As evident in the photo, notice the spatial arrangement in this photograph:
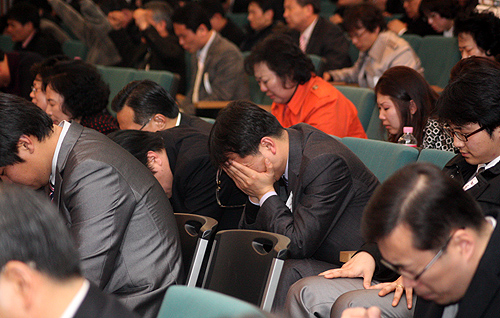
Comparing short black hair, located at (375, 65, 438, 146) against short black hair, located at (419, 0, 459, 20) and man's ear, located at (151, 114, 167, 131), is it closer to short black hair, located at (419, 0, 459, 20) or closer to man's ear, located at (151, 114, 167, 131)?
man's ear, located at (151, 114, 167, 131)

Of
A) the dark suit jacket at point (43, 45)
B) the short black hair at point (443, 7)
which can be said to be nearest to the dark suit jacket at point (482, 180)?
the short black hair at point (443, 7)

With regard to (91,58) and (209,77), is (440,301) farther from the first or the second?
Answer: (91,58)

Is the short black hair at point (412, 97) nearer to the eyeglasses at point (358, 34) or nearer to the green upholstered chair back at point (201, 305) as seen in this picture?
the eyeglasses at point (358, 34)

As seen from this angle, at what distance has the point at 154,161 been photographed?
2.14m

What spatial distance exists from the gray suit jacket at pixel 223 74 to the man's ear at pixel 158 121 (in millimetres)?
1669

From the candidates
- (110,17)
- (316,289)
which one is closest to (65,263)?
(316,289)

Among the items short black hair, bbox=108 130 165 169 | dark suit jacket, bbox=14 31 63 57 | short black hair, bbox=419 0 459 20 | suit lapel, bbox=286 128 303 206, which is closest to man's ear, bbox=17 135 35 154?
short black hair, bbox=108 130 165 169

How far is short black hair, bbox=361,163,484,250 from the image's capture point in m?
1.05

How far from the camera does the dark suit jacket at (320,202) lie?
1.89 m

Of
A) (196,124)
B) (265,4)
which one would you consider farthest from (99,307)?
(265,4)

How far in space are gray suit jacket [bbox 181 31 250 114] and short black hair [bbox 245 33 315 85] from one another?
1.26 meters

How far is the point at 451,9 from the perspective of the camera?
442cm

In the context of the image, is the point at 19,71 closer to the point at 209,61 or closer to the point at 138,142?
the point at 209,61

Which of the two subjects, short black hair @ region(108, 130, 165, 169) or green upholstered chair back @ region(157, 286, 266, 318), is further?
short black hair @ region(108, 130, 165, 169)
